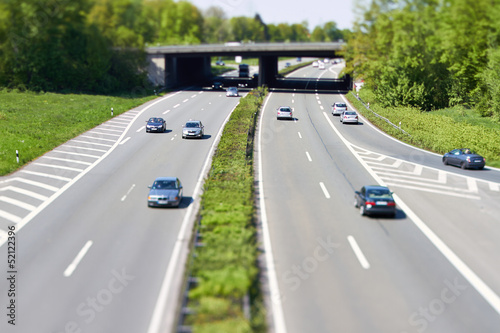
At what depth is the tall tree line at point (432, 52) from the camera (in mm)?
58625

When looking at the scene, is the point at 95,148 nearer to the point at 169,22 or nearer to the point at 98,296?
the point at 98,296

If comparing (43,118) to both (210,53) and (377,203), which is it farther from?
(377,203)

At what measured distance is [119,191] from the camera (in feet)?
92.8

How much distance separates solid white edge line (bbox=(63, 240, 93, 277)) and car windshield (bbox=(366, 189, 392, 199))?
13.8 m

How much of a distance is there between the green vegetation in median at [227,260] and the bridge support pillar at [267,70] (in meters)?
54.8

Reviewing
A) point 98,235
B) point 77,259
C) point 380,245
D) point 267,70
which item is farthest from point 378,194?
point 267,70

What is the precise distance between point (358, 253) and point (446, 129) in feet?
97.5

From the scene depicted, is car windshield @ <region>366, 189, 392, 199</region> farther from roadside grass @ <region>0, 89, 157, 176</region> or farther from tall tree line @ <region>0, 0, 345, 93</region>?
tall tree line @ <region>0, 0, 345, 93</region>

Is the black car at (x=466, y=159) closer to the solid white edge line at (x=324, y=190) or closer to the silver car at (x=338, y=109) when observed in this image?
the solid white edge line at (x=324, y=190)

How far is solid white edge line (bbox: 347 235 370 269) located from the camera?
18.9 meters

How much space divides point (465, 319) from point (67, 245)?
15.8 metres

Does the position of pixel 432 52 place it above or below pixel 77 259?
above

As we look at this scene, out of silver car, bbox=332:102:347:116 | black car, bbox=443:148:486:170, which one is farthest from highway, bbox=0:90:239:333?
silver car, bbox=332:102:347:116

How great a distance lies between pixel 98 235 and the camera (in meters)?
21.6
